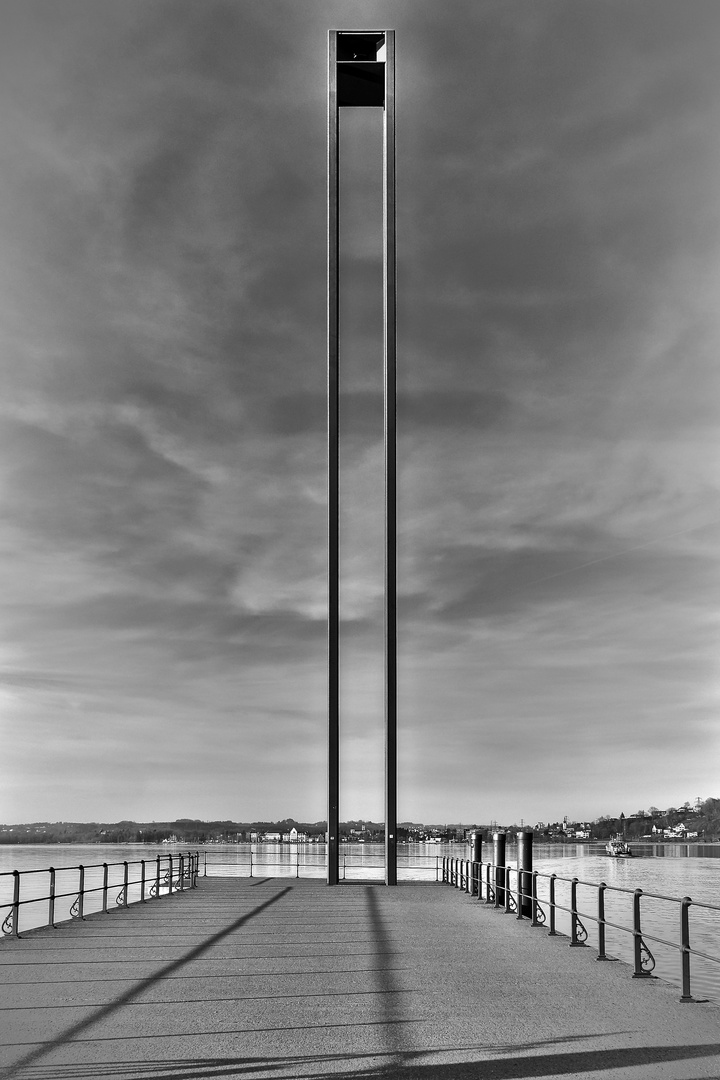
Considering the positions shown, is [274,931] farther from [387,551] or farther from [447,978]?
[387,551]

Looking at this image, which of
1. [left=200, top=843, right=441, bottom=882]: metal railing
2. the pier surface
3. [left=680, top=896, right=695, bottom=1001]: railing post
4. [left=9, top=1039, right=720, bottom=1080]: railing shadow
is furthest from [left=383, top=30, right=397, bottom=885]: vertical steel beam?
[left=9, top=1039, right=720, bottom=1080]: railing shadow

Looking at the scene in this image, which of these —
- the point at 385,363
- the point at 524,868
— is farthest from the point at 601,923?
the point at 385,363

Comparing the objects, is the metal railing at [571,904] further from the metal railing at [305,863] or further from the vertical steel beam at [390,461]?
the metal railing at [305,863]

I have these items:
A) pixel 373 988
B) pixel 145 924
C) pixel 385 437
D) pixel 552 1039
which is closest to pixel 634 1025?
pixel 552 1039

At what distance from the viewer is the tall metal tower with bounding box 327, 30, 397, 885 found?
821 inches

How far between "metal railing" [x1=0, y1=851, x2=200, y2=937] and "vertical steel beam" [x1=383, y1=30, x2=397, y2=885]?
4.09 m

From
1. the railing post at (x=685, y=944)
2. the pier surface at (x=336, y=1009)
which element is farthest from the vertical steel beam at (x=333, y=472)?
the railing post at (x=685, y=944)

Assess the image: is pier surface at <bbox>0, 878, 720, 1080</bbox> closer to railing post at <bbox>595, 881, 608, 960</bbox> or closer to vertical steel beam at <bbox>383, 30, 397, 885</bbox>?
railing post at <bbox>595, 881, 608, 960</bbox>

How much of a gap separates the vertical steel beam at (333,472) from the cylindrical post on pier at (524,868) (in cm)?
489

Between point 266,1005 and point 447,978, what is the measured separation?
5.99 feet

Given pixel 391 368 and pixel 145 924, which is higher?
pixel 391 368

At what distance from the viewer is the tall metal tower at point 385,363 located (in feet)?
68.4

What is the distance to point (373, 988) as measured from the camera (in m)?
8.20

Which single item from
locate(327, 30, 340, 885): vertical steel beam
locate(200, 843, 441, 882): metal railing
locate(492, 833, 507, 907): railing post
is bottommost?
locate(200, 843, 441, 882): metal railing
